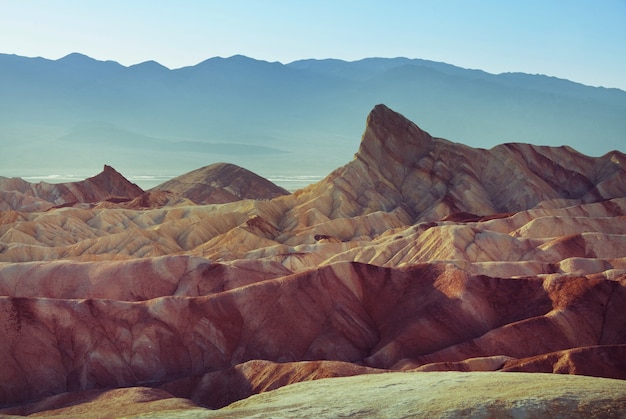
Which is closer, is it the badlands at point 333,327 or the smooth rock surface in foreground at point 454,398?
the smooth rock surface in foreground at point 454,398

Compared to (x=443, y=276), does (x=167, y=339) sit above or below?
below

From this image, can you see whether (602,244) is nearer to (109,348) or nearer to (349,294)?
(349,294)

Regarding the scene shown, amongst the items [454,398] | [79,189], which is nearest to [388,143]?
[79,189]

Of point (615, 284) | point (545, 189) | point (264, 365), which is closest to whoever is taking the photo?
point (264, 365)

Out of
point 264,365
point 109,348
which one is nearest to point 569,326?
point 264,365

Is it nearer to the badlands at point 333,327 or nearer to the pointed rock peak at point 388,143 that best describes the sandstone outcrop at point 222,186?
the pointed rock peak at point 388,143

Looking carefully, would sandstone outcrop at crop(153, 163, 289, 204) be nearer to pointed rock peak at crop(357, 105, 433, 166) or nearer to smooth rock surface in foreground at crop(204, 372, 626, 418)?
pointed rock peak at crop(357, 105, 433, 166)

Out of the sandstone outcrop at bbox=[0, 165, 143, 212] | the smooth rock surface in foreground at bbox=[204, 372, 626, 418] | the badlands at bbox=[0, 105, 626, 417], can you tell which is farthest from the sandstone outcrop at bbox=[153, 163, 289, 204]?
the smooth rock surface in foreground at bbox=[204, 372, 626, 418]

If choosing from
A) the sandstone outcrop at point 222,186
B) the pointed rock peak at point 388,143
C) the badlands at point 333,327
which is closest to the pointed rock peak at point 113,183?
the sandstone outcrop at point 222,186
